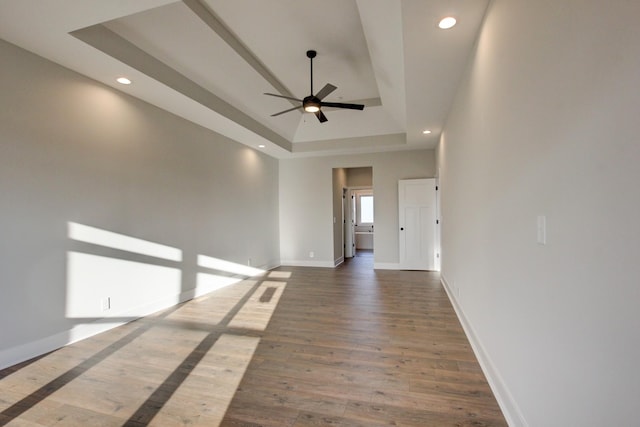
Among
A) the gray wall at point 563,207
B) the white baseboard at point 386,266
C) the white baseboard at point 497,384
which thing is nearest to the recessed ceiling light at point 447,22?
the gray wall at point 563,207

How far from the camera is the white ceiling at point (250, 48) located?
7.39 ft

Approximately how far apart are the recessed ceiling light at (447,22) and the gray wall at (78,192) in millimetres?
3396

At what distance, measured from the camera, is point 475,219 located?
8.45 feet

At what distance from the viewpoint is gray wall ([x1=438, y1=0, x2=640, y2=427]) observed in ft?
2.61

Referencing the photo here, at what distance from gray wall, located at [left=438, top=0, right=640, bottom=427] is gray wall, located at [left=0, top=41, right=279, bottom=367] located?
146 inches

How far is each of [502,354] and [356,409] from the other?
0.99 m

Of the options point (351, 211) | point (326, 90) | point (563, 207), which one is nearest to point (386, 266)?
point (351, 211)

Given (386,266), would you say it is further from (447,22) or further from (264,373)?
(447,22)

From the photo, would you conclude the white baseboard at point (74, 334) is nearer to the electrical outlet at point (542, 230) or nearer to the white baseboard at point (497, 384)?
the white baseboard at point (497, 384)

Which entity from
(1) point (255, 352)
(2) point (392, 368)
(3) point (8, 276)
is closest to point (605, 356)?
(2) point (392, 368)

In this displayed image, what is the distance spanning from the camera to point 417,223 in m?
6.36

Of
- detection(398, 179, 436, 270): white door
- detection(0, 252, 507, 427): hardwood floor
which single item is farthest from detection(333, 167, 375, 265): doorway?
detection(0, 252, 507, 427): hardwood floor

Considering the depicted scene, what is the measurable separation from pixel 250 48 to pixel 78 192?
2.45 metres

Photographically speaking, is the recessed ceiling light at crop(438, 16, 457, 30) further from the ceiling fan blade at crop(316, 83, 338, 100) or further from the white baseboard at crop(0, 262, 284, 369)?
the white baseboard at crop(0, 262, 284, 369)
